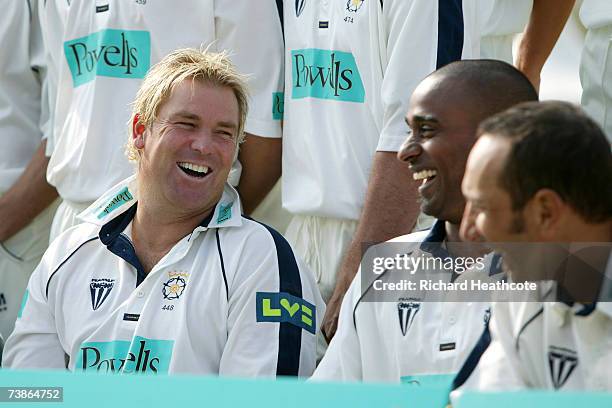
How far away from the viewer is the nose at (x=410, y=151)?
10.7 feet

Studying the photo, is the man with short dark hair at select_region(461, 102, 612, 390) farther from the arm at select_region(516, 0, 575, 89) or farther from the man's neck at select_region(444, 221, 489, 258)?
the arm at select_region(516, 0, 575, 89)

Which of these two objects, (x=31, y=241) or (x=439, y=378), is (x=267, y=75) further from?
(x=439, y=378)

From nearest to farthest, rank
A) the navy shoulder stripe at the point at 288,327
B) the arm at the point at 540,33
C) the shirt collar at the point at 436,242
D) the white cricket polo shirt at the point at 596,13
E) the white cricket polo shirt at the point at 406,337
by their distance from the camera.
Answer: the white cricket polo shirt at the point at 406,337, the shirt collar at the point at 436,242, the navy shoulder stripe at the point at 288,327, the white cricket polo shirt at the point at 596,13, the arm at the point at 540,33

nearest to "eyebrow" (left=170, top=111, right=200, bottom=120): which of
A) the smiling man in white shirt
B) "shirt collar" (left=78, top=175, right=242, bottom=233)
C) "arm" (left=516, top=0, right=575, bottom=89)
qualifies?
the smiling man in white shirt

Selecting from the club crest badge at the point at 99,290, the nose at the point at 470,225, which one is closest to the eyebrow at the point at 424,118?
the nose at the point at 470,225

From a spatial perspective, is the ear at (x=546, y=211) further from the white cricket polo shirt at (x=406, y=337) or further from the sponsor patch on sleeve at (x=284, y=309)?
the sponsor patch on sleeve at (x=284, y=309)

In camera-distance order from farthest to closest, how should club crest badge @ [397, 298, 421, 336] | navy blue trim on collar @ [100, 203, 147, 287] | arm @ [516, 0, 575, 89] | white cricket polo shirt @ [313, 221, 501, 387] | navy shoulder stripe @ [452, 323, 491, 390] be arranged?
1. arm @ [516, 0, 575, 89]
2. navy blue trim on collar @ [100, 203, 147, 287]
3. club crest badge @ [397, 298, 421, 336]
4. white cricket polo shirt @ [313, 221, 501, 387]
5. navy shoulder stripe @ [452, 323, 491, 390]

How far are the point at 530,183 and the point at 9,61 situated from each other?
3.13m

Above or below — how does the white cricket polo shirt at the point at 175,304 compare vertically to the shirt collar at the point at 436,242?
below

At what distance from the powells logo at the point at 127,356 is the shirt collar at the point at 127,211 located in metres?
0.39

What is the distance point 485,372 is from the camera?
2.52 m

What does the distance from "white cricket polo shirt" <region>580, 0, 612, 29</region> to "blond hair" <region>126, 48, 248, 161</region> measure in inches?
48.2

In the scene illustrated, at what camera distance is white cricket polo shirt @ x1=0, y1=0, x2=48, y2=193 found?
16.5 feet

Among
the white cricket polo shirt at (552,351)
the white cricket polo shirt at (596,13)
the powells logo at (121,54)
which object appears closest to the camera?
the white cricket polo shirt at (552,351)
